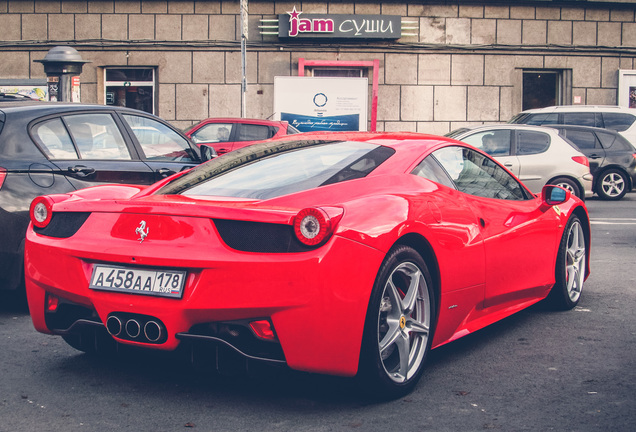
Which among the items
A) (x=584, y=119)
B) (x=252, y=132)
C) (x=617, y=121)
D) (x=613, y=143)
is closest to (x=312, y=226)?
(x=252, y=132)

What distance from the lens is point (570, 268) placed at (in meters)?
5.91

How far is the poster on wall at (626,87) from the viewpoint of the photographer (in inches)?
904

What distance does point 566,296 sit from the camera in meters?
5.81

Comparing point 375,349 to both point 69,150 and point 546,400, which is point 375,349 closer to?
point 546,400

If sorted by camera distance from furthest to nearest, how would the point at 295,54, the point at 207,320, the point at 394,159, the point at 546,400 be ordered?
the point at 295,54 → the point at 394,159 → the point at 546,400 → the point at 207,320

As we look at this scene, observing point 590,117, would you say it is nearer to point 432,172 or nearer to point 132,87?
point 132,87

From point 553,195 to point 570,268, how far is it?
0.80 m

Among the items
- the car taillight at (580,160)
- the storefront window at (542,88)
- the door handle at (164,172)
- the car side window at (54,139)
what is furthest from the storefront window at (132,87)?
the car side window at (54,139)

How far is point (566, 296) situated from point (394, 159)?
216 centimetres

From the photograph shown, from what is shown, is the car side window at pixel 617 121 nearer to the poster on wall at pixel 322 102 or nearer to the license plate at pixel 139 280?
the poster on wall at pixel 322 102

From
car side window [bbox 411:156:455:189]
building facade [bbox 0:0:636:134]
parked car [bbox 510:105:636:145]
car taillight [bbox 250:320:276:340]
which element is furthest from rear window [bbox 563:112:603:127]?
car taillight [bbox 250:320:276:340]

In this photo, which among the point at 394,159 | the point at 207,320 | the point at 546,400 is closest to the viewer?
the point at 207,320

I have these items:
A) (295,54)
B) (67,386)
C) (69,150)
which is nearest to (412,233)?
(67,386)

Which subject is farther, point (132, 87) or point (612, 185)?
point (132, 87)
